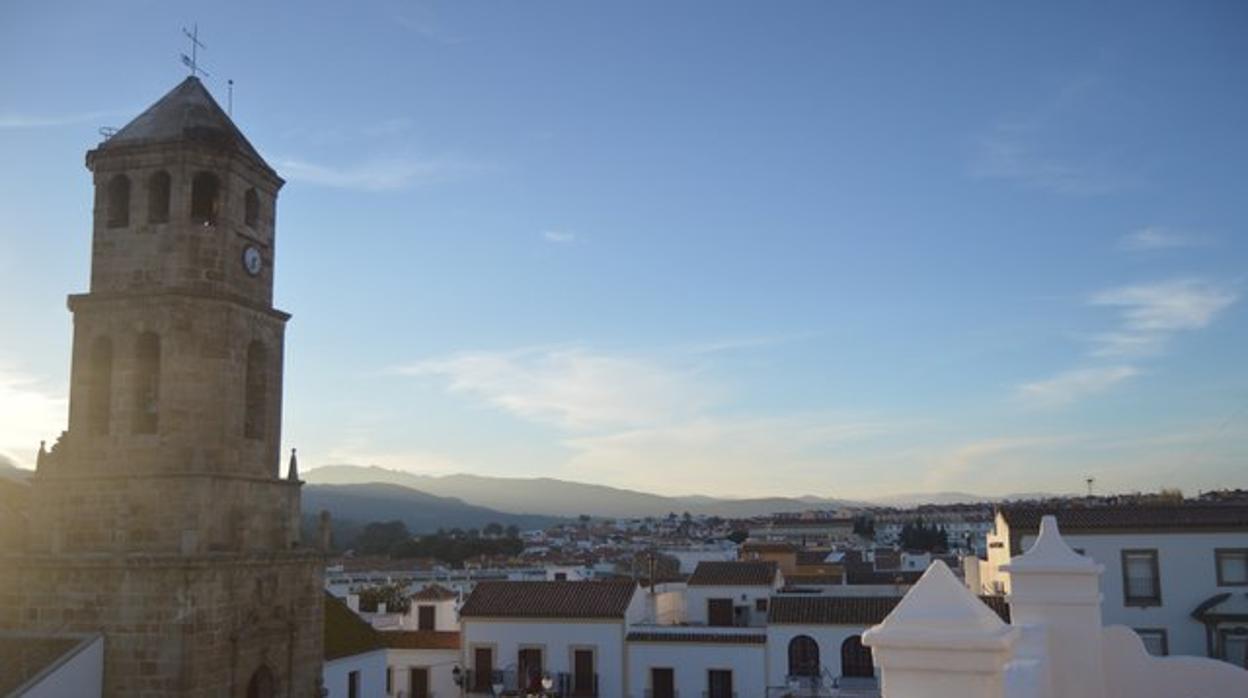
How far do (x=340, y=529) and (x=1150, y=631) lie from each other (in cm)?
13146

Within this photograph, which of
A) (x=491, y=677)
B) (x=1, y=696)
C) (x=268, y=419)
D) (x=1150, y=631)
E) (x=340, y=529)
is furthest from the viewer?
(x=340, y=529)

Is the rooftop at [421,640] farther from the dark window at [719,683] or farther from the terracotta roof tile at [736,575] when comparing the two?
the terracotta roof tile at [736,575]

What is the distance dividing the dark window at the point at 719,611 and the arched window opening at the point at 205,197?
22571mm

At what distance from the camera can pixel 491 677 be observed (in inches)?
1164

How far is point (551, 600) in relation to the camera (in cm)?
3022

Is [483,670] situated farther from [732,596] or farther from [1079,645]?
[1079,645]

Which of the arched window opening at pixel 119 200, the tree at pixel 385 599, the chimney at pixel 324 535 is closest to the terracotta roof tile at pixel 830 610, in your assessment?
the chimney at pixel 324 535

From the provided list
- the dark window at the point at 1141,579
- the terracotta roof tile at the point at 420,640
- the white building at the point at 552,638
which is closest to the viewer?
the dark window at the point at 1141,579

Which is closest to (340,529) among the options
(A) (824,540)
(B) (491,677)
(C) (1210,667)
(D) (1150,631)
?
(A) (824,540)

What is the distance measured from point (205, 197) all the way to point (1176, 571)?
72.9ft

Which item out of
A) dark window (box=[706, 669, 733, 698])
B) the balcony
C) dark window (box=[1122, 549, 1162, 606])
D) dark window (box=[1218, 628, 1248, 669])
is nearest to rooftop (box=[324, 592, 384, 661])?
→ the balcony

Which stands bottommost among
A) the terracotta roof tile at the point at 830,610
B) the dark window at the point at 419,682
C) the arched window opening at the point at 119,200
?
the dark window at the point at 419,682

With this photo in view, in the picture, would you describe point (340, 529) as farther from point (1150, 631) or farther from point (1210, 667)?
point (1210, 667)

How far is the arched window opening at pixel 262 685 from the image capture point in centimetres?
1503
